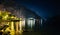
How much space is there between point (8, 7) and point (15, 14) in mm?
205

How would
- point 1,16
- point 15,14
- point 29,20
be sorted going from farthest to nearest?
1. point 29,20
2. point 15,14
3. point 1,16

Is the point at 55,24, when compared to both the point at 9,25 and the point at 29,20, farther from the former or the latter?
the point at 9,25

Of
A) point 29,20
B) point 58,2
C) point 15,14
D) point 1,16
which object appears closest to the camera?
point 1,16

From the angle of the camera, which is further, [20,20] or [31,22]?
[31,22]

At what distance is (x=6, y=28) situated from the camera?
2.68m

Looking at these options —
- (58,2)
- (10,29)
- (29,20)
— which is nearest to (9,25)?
(10,29)

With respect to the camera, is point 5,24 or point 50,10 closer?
point 5,24

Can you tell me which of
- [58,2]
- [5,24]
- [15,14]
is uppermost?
[58,2]

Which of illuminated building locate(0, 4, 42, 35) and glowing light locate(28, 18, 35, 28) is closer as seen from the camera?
illuminated building locate(0, 4, 42, 35)

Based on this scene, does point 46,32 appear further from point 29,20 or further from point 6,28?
point 6,28

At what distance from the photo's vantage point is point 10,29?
2.72 m

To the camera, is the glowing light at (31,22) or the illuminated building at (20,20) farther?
the glowing light at (31,22)

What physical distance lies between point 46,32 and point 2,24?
3.66 ft

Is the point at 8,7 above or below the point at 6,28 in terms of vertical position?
above
